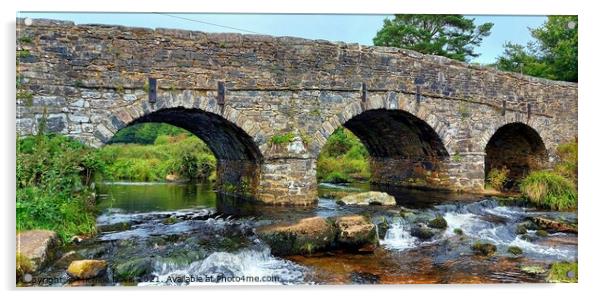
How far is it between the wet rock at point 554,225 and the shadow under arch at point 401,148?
392 centimetres

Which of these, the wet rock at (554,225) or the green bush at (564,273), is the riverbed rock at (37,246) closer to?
the green bush at (564,273)

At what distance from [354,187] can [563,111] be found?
6880mm

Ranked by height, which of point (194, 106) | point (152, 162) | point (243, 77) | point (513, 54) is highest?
point (513, 54)

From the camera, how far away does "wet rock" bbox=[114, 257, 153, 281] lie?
18.8 feet

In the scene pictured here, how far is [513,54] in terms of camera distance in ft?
36.6

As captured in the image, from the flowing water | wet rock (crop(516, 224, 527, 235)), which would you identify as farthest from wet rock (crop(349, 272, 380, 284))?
wet rock (crop(516, 224, 527, 235))

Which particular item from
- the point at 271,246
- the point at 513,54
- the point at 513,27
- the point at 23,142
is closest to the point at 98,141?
the point at 23,142

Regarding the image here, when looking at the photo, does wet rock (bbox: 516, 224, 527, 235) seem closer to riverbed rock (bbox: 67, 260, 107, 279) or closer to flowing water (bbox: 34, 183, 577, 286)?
flowing water (bbox: 34, 183, 577, 286)

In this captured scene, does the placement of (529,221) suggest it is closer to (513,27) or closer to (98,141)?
(513,27)

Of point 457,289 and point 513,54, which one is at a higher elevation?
point 513,54

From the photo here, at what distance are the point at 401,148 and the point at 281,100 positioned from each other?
20.0ft

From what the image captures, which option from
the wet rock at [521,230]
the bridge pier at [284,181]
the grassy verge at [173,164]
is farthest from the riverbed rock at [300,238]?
the grassy verge at [173,164]

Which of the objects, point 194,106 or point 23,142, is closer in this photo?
point 23,142

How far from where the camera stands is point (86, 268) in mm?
5641
